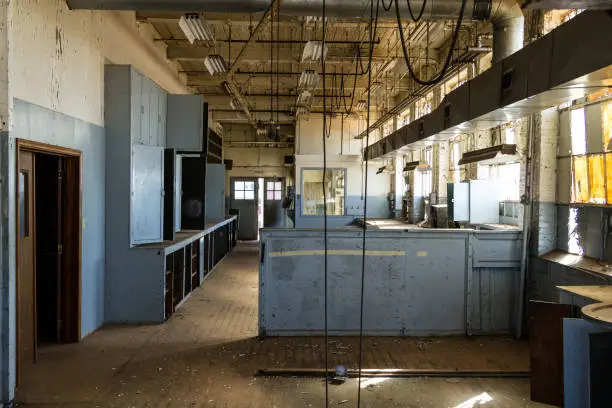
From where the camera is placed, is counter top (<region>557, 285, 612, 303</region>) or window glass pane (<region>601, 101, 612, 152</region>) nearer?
counter top (<region>557, 285, 612, 303</region>)

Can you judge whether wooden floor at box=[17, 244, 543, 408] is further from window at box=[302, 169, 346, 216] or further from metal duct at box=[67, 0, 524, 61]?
window at box=[302, 169, 346, 216]

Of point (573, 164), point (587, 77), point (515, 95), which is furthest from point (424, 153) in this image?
point (587, 77)

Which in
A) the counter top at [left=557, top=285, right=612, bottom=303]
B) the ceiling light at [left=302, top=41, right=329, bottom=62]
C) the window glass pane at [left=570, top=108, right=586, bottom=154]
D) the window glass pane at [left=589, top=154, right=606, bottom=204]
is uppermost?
the ceiling light at [left=302, top=41, right=329, bottom=62]

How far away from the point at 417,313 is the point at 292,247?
1.54m

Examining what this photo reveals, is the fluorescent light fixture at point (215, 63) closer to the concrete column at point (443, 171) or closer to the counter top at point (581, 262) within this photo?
the concrete column at point (443, 171)

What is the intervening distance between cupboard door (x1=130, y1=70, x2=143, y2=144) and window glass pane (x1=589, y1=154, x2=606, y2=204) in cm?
484

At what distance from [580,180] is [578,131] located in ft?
1.62

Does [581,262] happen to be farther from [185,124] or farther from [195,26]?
[185,124]

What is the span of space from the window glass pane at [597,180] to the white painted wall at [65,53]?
4.91m

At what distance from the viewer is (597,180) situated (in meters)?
4.42

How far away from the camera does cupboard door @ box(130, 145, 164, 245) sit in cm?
558

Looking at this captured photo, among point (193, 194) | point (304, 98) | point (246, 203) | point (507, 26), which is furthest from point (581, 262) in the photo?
point (246, 203)

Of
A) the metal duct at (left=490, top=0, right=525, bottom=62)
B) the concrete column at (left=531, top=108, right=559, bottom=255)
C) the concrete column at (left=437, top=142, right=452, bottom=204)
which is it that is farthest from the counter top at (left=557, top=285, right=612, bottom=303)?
the concrete column at (left=437, top=142, right=452, bottom=204)

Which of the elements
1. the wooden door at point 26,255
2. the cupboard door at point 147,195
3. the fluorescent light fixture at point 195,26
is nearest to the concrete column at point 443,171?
the fluorescent light fixture at point 195,26
